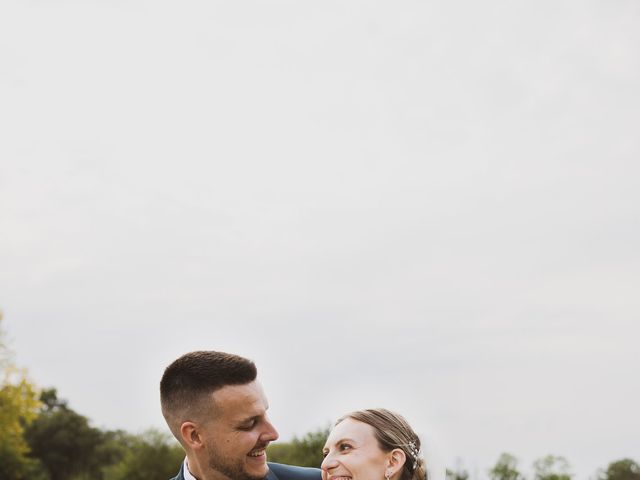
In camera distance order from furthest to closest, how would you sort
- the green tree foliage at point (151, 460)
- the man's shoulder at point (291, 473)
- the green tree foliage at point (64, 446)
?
the green tree foliage at point (64, 446) → the green tree foliage at point (151, 460) → the man's shoulder at point (291, 473)

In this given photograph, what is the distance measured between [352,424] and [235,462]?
2.94 feet

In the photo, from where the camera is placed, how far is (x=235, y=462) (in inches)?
245

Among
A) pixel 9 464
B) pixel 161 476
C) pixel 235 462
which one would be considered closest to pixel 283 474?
pixel 235 462

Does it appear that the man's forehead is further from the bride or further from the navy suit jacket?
the navy suit jacket

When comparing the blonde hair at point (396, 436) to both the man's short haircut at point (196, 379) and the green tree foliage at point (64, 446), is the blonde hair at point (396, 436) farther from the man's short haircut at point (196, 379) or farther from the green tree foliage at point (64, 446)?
the green tree foliage at point (64, 446)

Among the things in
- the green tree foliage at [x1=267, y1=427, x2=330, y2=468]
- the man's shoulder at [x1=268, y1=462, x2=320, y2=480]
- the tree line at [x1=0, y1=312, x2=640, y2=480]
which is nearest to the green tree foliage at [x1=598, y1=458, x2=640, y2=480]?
the tree line at [x1=0, y1=312, x2=640, y2=480]

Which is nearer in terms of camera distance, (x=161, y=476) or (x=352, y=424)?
(x=352, y=424)

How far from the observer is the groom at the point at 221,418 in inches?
245

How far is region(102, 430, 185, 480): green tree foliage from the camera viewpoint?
Answer: 151 feet

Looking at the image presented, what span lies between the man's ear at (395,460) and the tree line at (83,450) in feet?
81.0

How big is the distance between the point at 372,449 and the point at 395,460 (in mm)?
203

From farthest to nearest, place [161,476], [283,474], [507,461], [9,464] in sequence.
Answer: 1. [9,464]
2. [161,476]
3. [507,461]
4. [283,474]

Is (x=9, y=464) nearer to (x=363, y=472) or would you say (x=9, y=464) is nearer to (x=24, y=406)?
(x=24, y=406)

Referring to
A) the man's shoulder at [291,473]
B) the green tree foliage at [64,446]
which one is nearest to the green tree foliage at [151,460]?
the green tree foliage at [64,446]
